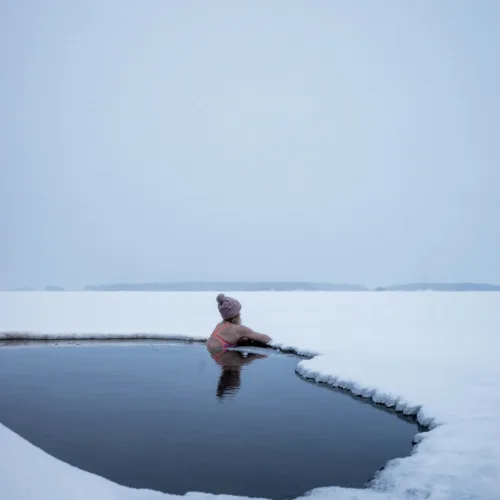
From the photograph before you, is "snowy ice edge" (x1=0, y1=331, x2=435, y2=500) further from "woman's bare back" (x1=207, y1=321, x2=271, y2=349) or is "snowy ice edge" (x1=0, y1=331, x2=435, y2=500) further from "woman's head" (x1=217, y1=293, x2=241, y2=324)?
"woman's head" (x1=217, y1=293, x2=241, y2=324)

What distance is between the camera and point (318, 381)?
412 inches

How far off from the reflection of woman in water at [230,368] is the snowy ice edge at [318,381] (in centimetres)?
148

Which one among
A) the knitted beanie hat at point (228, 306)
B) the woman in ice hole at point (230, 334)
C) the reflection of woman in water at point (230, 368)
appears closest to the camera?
the reflection of woman in water at point (230, 368)

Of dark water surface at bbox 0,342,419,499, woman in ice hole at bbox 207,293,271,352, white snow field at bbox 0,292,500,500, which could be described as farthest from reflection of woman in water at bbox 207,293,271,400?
white snow field at bbox 0,292,500,500

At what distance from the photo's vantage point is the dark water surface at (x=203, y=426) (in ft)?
17.5

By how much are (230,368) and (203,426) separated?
191 inches

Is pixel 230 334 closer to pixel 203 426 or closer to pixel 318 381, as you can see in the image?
pixel 318 381

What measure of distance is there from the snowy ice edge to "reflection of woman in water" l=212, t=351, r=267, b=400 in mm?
1476

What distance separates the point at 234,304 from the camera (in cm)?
1467

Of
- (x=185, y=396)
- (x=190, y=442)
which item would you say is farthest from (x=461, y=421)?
(x=185, y=396)

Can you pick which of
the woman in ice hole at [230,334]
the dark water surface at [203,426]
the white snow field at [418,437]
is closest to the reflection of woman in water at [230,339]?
the woman in ice hole at [230,334]

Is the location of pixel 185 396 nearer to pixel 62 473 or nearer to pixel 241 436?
pixel 241 436

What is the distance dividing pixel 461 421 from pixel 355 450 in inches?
65.0

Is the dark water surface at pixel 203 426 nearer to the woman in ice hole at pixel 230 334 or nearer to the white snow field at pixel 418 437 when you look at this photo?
the white snow field at pixel 418 437
